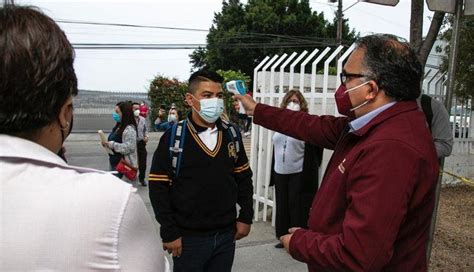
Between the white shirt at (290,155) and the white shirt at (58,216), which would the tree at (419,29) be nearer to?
the white shirt at (290,155)

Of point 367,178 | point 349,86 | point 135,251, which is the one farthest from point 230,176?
point 135,251

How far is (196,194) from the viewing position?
8.38 ft

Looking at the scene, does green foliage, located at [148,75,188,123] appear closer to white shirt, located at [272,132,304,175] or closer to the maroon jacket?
white shirt, located at [272,132,304,175]

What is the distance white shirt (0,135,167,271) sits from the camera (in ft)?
2.79

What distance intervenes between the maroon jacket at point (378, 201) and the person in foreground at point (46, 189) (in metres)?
0.87

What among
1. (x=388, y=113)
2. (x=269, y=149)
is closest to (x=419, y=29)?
(x=388, y=113)

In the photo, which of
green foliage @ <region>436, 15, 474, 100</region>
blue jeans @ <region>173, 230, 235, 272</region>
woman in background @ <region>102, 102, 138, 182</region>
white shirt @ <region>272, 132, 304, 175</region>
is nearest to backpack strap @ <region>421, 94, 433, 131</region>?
white shirt @ <region>272, 132, 304, 175</region>

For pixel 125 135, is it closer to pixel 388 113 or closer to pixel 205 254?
pixel 205 254

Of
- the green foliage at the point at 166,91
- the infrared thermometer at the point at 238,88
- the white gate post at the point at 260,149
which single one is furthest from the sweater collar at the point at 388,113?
the green foliage at the point at 166,91

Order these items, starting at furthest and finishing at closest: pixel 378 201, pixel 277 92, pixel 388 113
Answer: pixel 277 92, pixel 388 113, pixel 378 201

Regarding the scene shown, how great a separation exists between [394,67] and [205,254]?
1.48 m

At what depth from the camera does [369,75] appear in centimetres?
179

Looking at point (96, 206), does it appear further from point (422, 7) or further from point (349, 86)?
point (422, 7)

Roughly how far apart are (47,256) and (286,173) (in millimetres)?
4053
